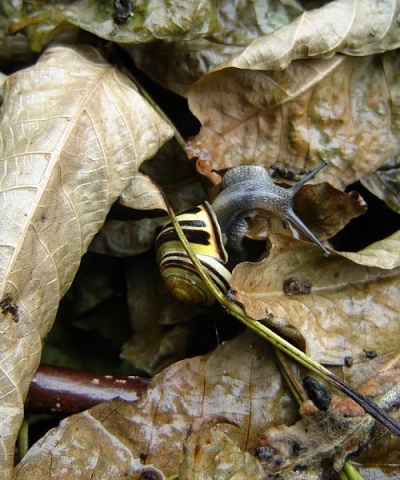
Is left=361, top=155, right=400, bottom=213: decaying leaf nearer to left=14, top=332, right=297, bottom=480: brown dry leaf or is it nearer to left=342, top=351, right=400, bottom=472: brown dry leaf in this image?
left=342, top=351, right=400, bottom=472: brown dry leaf

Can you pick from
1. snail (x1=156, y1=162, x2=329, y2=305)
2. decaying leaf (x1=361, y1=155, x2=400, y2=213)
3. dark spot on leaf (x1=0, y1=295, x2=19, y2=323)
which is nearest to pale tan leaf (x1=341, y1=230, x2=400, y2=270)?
snail (x1=156, y1=162, x2=329, y2=305)

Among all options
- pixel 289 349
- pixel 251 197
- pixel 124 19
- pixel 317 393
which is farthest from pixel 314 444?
pixel 124 19

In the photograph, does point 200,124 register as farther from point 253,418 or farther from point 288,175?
point 253,418

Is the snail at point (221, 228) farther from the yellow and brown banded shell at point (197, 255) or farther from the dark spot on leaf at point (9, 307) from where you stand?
the dark spot on leaf at point (9, 307)

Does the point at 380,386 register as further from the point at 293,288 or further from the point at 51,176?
the point at 51,176

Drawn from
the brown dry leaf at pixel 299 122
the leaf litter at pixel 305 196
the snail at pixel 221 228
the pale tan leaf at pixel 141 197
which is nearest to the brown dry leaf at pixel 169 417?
the leaf litter at pixel 305 196

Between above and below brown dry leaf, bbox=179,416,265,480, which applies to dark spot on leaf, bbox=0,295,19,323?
→ above

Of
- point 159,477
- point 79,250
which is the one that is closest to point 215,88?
point 79,250
